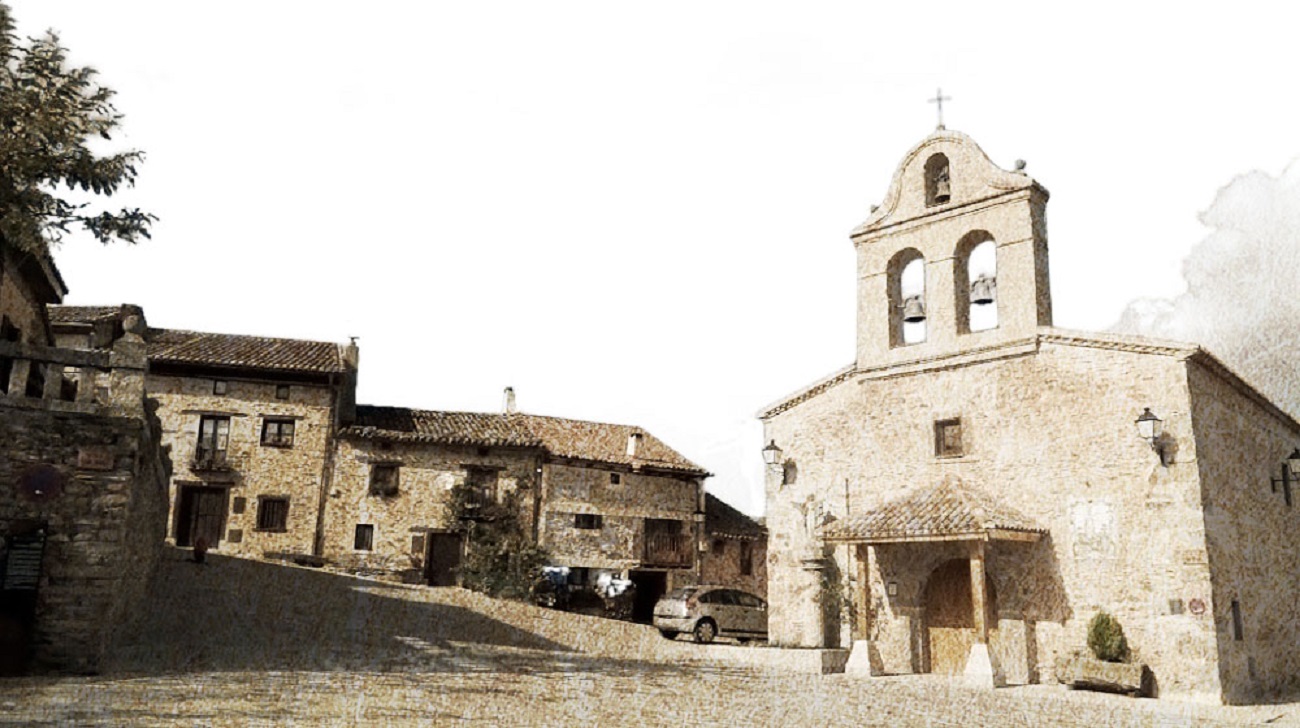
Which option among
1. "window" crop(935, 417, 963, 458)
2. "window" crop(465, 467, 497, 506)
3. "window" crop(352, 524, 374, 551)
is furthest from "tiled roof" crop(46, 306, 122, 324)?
"window" crop(935, 417, 963, 458)

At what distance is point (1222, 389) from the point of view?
17125mm

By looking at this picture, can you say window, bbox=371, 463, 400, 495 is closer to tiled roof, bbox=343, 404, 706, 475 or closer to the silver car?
tiled roof, bbox=343, 404, 706, 475

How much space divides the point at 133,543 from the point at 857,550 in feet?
40.3

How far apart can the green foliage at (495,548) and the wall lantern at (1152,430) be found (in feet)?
64.1

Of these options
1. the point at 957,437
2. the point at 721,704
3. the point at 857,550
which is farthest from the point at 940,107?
the point at 721,704

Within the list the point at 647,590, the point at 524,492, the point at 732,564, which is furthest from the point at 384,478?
the point at 732,564

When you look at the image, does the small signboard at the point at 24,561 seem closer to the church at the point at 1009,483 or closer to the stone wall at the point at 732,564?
the church at the point at 1009,483

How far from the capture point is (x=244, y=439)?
30016 millimetres

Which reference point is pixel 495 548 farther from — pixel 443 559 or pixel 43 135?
pixel 43 135

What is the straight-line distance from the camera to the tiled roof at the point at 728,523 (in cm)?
3602

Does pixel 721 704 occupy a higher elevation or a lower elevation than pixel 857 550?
lower

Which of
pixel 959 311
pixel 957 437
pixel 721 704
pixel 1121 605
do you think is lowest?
pixel 721 704

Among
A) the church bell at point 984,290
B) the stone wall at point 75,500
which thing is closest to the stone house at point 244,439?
the stone wall at point 75,500

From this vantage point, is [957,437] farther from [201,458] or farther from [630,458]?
[201,458]
